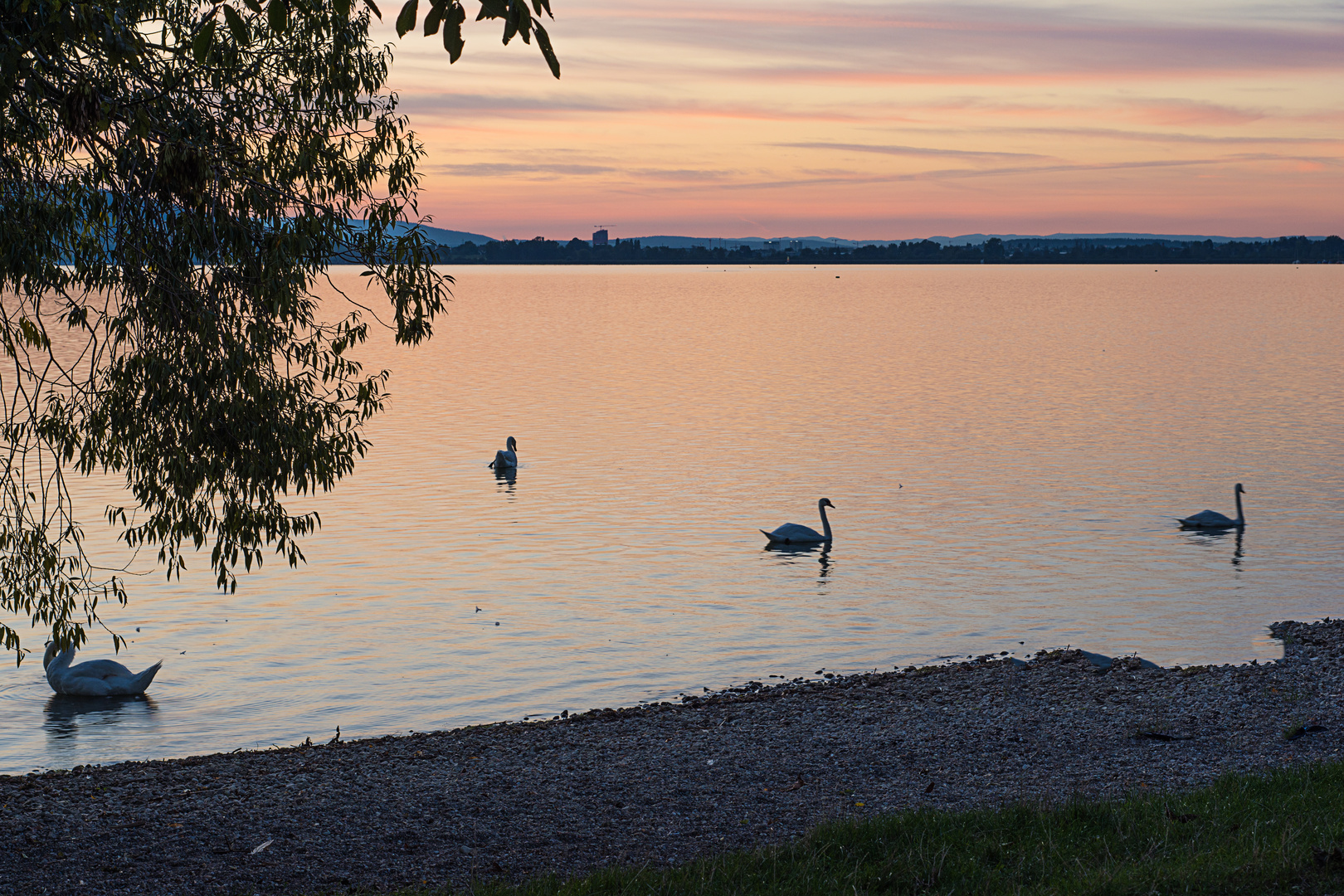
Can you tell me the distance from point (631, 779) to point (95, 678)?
893 centimetres

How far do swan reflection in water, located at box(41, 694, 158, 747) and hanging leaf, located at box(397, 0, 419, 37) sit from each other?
1348cm

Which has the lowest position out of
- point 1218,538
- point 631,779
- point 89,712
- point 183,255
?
point 1218,538

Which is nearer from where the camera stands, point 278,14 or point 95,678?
point 278,14

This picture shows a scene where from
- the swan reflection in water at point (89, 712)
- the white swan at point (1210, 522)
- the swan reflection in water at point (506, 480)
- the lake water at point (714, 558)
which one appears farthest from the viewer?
the swan reflection in water at point (506, 480)

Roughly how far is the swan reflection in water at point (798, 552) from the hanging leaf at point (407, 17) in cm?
2153

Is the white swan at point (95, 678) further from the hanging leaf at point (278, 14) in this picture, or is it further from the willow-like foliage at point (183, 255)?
the hanging leaf at point (278, 14)

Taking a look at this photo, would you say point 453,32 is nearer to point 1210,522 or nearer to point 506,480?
point 1210,522

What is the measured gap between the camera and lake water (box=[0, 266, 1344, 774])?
18.7m

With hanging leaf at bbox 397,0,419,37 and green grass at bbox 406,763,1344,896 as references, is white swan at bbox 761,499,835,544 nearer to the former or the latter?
green grass at bbox 406,763,1344,896

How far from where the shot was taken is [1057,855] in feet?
30.6

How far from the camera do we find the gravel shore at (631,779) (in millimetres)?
10664

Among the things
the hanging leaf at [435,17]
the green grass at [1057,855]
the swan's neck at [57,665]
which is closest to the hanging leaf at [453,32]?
the hanging leaf at [435,17]

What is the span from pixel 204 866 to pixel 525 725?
593cm

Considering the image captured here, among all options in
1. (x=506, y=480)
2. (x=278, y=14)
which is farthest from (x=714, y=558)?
(x=278, y=14)
